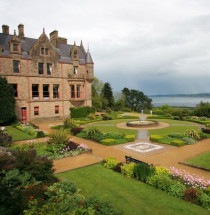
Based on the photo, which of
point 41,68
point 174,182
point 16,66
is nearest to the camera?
point 174,182

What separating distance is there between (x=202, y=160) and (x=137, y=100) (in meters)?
90.8

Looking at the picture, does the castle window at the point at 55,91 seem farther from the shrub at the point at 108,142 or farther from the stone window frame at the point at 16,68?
the shrub at the point at 108,142

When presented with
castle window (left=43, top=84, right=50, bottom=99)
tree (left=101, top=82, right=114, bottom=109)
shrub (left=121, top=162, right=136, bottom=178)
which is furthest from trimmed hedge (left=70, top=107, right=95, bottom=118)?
tree (left=101, top=82, right=114, bottom=109)

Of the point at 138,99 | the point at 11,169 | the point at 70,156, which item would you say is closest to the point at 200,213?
the point at 11,169

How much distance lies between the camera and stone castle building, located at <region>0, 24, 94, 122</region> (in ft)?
105

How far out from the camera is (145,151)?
16438mm

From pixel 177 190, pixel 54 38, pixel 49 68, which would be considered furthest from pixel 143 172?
pixel 54 38

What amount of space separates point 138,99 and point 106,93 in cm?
3567

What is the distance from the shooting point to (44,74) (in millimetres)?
35250

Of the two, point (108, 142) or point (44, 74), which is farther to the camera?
point (44, 74)

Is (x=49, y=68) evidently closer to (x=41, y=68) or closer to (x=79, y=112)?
(x=41, y=68)

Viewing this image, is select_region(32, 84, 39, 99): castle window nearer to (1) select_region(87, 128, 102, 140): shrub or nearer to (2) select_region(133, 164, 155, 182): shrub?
(1) select_region(87, 128, 102, 140): shrub

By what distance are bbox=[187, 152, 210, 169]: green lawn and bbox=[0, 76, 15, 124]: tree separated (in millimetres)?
25833

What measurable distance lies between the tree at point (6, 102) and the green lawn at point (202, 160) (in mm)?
25833
